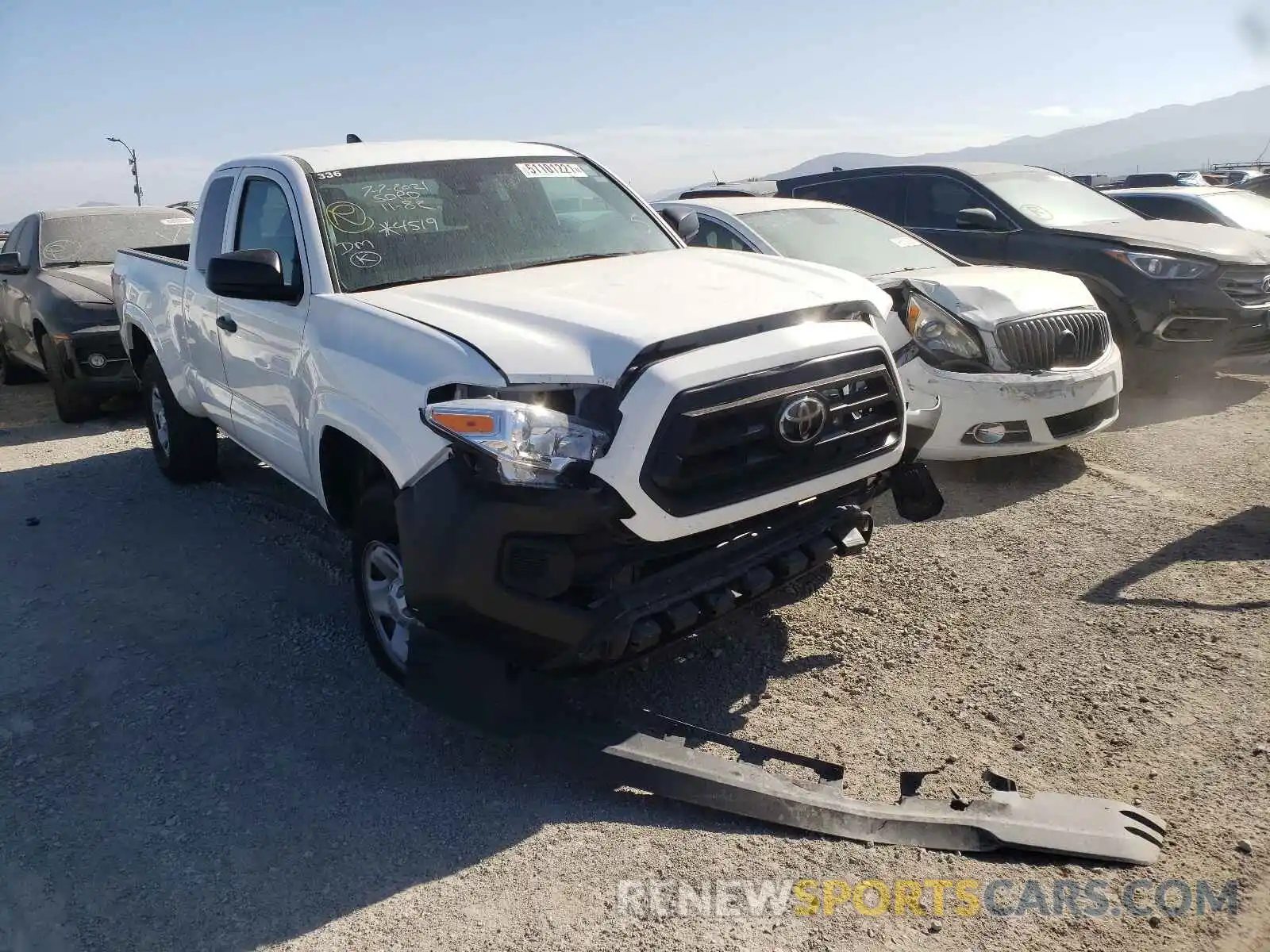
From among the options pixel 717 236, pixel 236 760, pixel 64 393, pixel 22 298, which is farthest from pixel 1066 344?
pixel 22 298

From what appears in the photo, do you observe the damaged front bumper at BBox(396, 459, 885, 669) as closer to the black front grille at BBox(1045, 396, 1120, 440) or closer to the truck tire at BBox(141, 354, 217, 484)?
the black front grille at BBox(1045, 396, 1120, 440)

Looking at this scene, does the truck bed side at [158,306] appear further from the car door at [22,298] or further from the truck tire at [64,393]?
the car door at [22,298]

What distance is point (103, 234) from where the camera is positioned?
9797 millimetres

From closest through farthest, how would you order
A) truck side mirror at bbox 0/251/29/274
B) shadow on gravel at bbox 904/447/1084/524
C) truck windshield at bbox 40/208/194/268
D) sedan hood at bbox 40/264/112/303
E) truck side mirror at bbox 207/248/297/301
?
truck side mirror at bbox 207/248/297/301, shadow on gravel at bbox 904/447/1084/524, sedan hood at bbox 40/264/112/303, truck side mirror at bbox 0/251/29/274, truck windshield at bbox 40/208/194/268

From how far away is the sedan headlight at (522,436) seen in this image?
2.90m

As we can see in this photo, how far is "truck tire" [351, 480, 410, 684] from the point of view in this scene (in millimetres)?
3525

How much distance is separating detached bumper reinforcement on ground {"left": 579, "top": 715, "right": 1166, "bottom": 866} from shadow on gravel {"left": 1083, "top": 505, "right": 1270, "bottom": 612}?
156cm

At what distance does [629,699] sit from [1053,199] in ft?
21.6

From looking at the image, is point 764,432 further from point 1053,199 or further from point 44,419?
point 44,419

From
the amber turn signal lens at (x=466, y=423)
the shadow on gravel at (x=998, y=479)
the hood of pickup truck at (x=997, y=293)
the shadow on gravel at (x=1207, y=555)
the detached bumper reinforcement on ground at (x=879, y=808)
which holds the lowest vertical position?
the detached bumper reinforcement on ground at (x=879, y=808)

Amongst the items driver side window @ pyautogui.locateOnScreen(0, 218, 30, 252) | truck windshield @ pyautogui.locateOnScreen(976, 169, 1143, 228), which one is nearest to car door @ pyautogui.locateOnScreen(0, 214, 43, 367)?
driver side window @ pyautogui.locateOnScreen(0, 218, 30, 252)

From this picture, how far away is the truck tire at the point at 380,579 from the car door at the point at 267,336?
638mm

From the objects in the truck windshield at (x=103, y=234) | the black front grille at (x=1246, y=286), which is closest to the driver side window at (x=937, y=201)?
the black front grille at (x=1246, y=286)

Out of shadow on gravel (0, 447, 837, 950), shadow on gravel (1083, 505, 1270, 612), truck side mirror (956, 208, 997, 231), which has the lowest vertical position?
shadow on gravel (0, 447, 837, 950)
